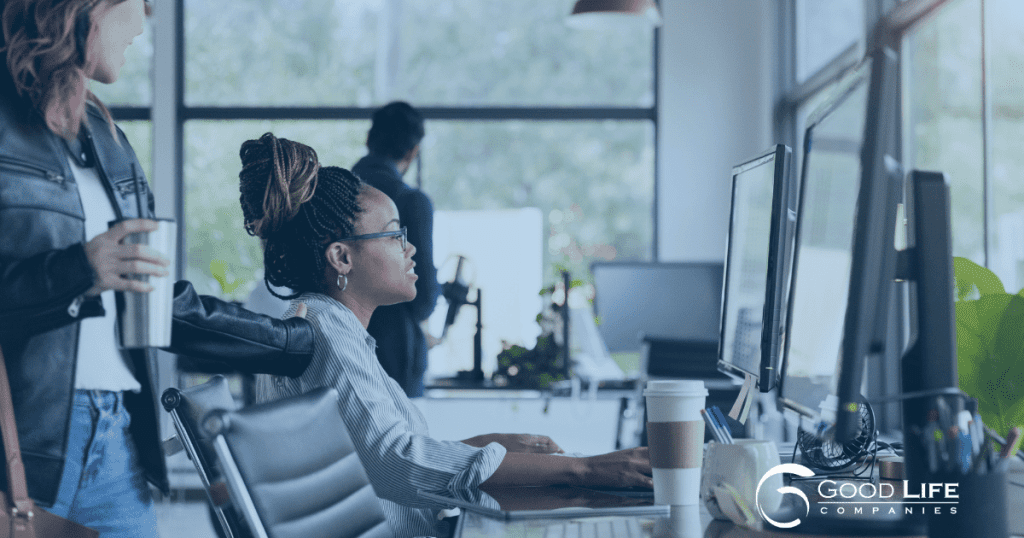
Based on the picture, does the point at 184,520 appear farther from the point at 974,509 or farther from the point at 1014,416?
the point at 974,509

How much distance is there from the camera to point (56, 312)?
113 centimetres

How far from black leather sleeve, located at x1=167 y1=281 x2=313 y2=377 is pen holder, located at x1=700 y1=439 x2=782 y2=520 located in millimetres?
659

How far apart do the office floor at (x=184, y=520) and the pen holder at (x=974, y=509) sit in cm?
340

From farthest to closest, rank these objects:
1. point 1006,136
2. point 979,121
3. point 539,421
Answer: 1. point 539,421
2. point 979,121
3. point 1006,136

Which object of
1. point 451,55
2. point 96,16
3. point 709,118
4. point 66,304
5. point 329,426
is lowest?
point 329,426

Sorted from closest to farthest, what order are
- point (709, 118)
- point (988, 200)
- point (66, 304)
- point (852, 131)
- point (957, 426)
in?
point (957, 426)
point (852, 131)
point (66, 304)
point (988, 200)
point (709, 118)

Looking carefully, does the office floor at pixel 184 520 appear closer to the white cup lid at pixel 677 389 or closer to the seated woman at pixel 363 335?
the seated woman at pixel 363 335

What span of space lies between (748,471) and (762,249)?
554 mm

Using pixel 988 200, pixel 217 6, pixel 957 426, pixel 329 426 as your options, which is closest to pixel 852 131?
pixel 957 426

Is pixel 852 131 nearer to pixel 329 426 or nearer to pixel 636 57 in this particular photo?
pixel 329 426

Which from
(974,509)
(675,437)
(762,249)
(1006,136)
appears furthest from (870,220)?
(1006,136)

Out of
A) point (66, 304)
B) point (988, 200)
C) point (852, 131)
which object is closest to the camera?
point (852, 131)

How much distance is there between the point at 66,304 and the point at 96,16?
0.42 meters

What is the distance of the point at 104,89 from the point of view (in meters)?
5.03
